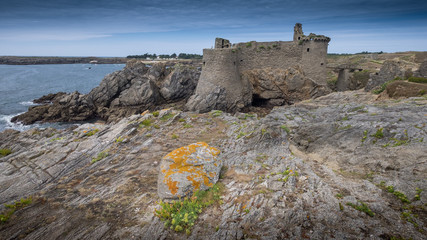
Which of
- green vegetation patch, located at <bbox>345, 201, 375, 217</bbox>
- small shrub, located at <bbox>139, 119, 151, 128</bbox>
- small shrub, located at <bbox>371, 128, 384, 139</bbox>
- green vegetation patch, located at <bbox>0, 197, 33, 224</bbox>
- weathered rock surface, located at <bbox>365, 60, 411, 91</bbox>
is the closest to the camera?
green vegetation patch, located at <bbox>345, 201, 375, 217</bbox>

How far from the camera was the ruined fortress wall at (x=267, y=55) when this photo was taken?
108ft

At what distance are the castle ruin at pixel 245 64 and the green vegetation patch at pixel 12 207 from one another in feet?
88.2

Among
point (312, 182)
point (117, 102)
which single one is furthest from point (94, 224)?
point (117, 102)

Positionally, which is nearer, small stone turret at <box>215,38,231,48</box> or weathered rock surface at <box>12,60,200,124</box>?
small stone turret at <box>215,38,231,48</box>

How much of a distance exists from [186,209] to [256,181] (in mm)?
3149

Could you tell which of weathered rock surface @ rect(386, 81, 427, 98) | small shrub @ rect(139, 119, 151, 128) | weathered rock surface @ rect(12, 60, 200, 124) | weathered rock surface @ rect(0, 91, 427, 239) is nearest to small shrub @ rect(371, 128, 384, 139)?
weathered rock surface @ rect(0, 91, 427, 239)

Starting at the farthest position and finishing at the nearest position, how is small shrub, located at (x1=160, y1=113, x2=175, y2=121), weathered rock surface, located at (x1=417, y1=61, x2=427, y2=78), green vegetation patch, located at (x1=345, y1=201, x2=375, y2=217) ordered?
weathered rock surface, located at (x1=417, y1=61, x2=427, y2=78) → small shrub, located at (x1=160, y1=113, x2=175, y2=121) → green vegetation patch, located at (x1=345, y1=201, x2=375, y2=217)

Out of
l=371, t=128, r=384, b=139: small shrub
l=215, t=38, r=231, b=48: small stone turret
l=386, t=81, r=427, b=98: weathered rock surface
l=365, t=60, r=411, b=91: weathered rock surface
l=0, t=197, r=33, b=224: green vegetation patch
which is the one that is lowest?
l=0, t=197, r=33, b=224: green vegetation patch

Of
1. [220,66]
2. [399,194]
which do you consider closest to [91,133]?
[399,194]

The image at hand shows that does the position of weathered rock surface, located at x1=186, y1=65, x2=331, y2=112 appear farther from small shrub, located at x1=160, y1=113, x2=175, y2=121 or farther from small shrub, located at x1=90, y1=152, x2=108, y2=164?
small shrub, located at x1=90, y1=152, x2=108, y2=164

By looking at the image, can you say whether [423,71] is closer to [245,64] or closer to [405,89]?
[405,89]

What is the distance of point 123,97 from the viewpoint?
42250 mm

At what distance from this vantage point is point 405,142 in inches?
372

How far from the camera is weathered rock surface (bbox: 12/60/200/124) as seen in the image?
4088 cm
